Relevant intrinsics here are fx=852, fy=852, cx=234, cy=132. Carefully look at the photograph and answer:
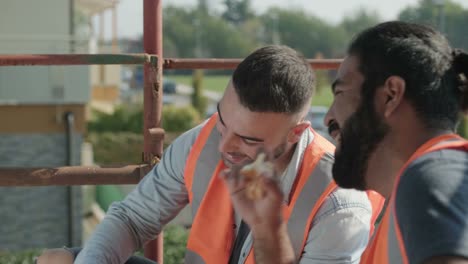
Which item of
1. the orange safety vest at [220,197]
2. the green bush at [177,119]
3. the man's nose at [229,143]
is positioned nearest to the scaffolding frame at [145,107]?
the orange safety vest at [220,197]

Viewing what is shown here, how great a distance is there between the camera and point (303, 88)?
234 centimetres

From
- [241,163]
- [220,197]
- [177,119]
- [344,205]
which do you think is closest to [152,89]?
[220,197]

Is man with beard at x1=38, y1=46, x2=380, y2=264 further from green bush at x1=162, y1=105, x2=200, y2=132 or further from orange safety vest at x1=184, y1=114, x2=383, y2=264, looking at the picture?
green bush at x1=162, y1=105, x2=200, y2=132

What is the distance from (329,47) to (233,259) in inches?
2847

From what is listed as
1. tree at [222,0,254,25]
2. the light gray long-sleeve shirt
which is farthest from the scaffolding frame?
tree at [222,0,254,25]

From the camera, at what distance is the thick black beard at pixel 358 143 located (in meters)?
1.83

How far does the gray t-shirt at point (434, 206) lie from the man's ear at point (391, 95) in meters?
0.18

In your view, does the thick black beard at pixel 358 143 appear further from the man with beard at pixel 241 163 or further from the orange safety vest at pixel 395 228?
the man with beard at pixel 241 163

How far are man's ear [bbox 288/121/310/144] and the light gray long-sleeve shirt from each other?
0.02 m

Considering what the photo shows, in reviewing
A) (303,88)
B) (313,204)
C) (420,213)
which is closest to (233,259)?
(313,204)

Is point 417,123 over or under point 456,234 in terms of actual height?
over

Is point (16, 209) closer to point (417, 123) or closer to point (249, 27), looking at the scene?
point (417, 123)

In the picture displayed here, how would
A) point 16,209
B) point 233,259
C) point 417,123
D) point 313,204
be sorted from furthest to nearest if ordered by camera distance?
point 16,209 < point 233,259 < point 313,204 < point 417,123

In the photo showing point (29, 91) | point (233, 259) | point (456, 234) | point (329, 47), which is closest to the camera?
point (456, 234)
